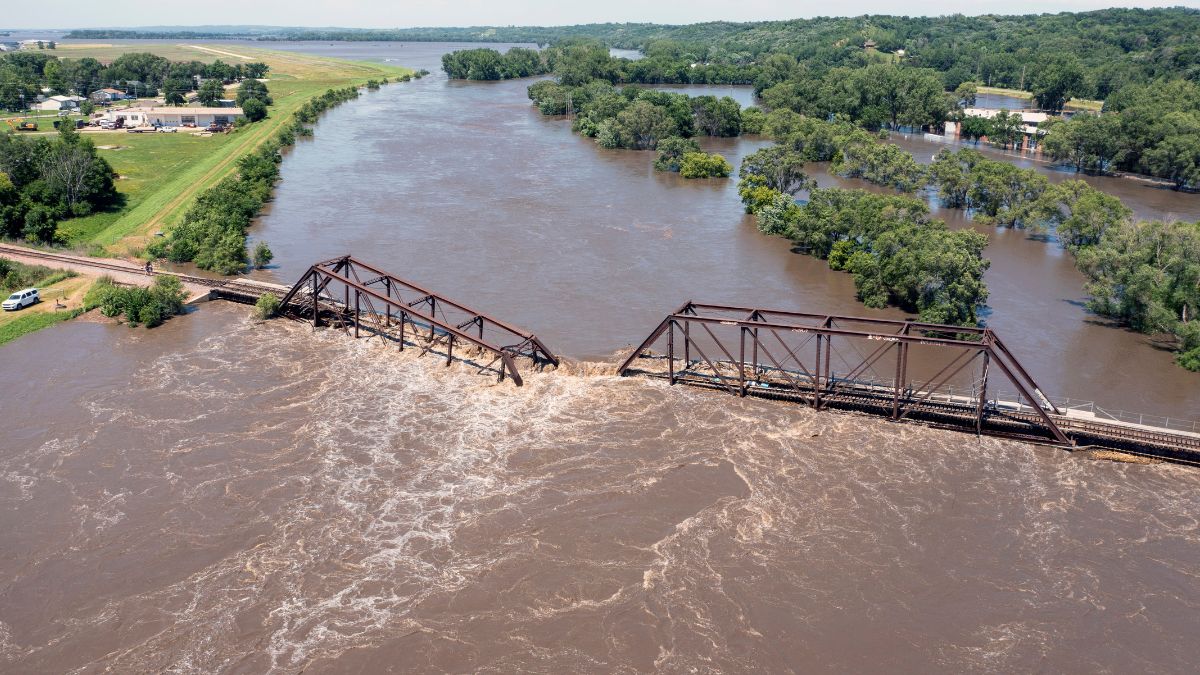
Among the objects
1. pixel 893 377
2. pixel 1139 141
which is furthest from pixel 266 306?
pixel 1139 141

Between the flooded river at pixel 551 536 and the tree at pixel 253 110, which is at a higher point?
the tree at pixel 253 110

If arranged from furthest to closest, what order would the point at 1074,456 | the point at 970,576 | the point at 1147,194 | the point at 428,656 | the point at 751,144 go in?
1. the point at 751,144
2. the point at 1147,194
3. the point at 1074,456
4. the point at 970,576
5. the point at 428,656

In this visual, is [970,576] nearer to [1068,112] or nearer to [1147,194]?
[1147,194]

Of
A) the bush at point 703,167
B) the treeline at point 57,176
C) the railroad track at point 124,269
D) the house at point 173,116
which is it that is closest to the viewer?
the railroad track at point 124,269

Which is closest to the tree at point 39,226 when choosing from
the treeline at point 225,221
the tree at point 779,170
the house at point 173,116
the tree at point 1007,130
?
the treeline at point 225,221

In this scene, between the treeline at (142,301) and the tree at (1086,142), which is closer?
the treeline at (142,301)

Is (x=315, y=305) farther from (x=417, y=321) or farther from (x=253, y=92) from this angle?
(x=253, y=92)

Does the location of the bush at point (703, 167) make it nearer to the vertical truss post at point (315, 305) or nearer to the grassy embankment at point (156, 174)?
the grassy embankment at point (156, 174)

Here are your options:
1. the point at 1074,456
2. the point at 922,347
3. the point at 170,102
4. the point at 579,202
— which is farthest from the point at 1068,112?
the point at 170,102
